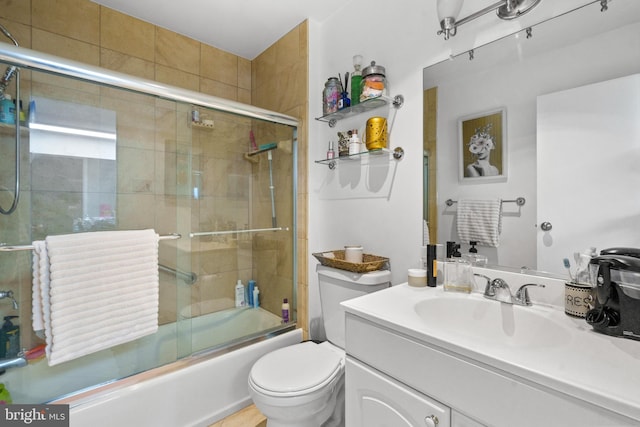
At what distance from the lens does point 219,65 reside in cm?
220

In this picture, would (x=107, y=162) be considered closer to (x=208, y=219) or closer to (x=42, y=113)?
(x=42, y=113)

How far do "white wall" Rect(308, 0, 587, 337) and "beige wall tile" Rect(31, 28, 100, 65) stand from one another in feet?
4.30

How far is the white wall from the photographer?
1.25m

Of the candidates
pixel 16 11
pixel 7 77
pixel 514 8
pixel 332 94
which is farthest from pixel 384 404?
pixel 16 11

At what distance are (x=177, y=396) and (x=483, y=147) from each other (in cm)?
177

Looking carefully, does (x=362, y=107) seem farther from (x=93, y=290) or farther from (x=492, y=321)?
(x=93, y=290)

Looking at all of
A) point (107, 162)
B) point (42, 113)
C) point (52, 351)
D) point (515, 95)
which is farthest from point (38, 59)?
point (515, 95)

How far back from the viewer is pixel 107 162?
4.83 ft

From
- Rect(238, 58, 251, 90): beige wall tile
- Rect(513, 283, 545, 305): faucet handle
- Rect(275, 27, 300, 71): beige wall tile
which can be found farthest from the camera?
Rect(238, 58, 251, 90): beige wall tile

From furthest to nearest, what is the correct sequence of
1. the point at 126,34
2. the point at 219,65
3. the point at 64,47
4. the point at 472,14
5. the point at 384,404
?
the point at 219,65 < the point at 126,34 < the point at 64,47 < the point at 472,14 < the point at 384,404

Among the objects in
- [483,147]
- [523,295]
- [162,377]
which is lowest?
[162,377]

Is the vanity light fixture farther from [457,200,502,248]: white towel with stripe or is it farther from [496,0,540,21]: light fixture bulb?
[457,200,502,248]: white towel with stripe

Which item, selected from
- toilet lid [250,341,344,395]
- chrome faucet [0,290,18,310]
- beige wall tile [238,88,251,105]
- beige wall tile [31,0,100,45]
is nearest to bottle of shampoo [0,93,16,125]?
beige wall tile [31,0,100,45]

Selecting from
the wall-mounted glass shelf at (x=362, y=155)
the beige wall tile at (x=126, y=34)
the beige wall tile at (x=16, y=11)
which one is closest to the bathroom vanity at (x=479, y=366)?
the wall-mounted glass shelf at (x=362, y=155)
